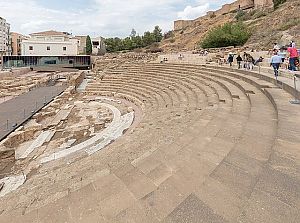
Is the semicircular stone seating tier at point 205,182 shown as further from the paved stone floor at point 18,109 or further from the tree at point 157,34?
the tree at point 157,34

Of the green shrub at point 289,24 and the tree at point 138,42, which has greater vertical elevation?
the tree at point 138,42

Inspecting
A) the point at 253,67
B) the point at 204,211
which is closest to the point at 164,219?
the point at 204,211

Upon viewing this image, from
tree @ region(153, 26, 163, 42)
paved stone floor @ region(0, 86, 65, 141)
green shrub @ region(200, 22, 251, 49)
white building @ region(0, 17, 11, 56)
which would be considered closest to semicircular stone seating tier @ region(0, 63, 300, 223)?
paved stone floor @ region(0, 86, 65, 141)

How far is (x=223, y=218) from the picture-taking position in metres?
2.32

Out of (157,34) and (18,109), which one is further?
(157,34)

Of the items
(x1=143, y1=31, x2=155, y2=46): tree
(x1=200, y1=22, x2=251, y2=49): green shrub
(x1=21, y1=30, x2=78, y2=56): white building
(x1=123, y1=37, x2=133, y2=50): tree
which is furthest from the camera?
(x1=143, y1=31, x2=155, y2=46): tree

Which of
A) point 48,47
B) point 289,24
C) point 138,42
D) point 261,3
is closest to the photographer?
point 289,24

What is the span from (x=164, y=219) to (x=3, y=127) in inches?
457

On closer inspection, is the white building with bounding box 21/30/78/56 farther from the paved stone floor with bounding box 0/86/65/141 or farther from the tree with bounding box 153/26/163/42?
the paved stone floor with bounding box 0/86/65/141

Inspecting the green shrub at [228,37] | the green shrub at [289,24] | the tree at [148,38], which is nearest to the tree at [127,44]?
the tree at [148,38]

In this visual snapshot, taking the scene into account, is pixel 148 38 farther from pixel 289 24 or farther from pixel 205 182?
pixel 205 182

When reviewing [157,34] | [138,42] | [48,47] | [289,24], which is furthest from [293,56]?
[157,34]

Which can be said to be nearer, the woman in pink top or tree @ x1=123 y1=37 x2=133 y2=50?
the woman in pink top

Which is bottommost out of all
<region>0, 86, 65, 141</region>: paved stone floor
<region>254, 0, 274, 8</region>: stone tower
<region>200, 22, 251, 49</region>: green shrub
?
<region>0, 86, 65, 141</region>: paved stone floor
